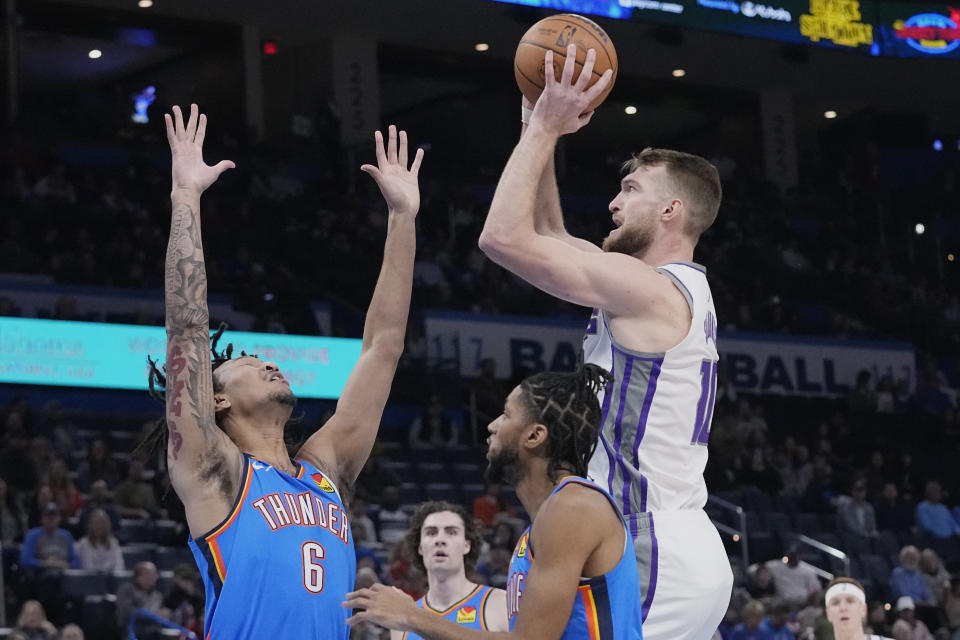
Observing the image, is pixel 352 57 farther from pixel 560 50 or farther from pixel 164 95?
pixel 560 50

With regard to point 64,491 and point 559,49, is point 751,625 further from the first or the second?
point 559,49

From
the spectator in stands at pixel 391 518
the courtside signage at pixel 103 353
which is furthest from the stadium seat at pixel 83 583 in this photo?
the courtside signage at pixel 103 353

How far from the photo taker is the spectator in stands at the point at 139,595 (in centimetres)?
1059

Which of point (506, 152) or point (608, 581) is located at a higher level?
point (506, 152)

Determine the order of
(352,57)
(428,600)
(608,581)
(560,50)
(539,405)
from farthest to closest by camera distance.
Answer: (352,57), (428,600), (560,50), (539,405), (608,581)

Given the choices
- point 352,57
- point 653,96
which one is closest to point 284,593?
point 352,57

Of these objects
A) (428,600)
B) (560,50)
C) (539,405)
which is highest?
(560,50)

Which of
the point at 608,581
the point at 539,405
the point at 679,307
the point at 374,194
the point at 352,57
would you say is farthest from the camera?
the point at 352,57

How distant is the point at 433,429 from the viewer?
16891mm

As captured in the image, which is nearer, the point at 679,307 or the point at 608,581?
the point at 608,581

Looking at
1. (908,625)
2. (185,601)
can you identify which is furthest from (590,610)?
(908,625)

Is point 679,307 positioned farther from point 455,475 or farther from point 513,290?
point 513,290

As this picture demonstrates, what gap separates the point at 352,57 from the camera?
78.6ft

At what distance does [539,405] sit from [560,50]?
125cm
